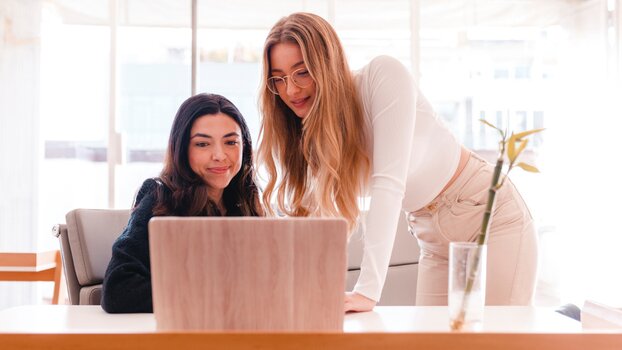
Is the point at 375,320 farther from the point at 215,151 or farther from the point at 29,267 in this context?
the point at 29,267

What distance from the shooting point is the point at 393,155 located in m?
1.37

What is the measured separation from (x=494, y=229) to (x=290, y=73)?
57cm

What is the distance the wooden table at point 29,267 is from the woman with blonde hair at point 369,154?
1.20 meters

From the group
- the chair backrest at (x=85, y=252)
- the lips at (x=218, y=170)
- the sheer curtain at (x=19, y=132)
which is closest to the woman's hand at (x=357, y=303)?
the lips at (x=218, y=170)

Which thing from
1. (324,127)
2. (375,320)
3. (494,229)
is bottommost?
(375,320)

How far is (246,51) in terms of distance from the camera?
4.64 meters

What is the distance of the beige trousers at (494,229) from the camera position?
1547 mm

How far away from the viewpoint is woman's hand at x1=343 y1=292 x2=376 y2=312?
1.25m

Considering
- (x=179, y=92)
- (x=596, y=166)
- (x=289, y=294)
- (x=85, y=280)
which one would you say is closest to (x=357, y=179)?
(x=289, y=294)

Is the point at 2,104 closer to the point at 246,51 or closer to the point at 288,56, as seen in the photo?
the point at 246,51

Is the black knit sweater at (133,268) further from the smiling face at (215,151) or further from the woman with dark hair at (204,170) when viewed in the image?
the smiling face at (215,151)

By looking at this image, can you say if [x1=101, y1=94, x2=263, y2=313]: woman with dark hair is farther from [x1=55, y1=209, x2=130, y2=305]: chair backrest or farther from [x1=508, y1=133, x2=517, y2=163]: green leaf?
[x1=508, y1=133, x2=517, y2=163]: green leaf

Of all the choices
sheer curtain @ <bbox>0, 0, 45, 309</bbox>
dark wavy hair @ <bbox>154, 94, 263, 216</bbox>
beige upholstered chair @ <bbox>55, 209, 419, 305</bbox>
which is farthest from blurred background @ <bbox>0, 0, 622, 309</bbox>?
dark wavy hair @ <bbox>154, 94, 263, 216</bbox>

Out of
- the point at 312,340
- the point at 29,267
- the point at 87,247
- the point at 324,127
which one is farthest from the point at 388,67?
the point at 29,267
